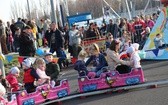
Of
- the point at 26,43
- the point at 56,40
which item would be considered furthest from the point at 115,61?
the point at 56,40

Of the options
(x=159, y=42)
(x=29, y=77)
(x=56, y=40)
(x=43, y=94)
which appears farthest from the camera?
(x=56, y=40)

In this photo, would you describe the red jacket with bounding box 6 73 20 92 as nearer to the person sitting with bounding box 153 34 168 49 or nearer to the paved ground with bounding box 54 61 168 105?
the paved ground with bounding box 54 61 168 105

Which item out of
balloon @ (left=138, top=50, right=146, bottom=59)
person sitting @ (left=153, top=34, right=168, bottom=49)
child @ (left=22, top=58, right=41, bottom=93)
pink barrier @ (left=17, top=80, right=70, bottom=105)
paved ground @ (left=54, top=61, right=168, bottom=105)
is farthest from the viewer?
balloon @ (left=138, top=50, right=146, bottom=59)

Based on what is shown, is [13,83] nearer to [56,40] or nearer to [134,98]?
[134,98]

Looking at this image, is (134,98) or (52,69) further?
(52,69)

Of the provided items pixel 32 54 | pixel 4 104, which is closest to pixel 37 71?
pixel 4 104

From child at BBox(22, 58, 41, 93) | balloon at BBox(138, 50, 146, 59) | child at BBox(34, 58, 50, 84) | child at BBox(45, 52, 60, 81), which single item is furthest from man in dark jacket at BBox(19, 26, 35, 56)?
balloon at BBox(138, 50, 146, 59)

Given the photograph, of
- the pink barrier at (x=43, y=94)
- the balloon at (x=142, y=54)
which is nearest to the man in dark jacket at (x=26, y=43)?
the balloon at (x=142, y=54)

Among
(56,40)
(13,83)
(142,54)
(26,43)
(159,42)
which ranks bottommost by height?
(142,54)

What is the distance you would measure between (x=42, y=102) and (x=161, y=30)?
8.24m

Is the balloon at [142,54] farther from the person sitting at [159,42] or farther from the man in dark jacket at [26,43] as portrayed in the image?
the man in dark jacket at [26,43]

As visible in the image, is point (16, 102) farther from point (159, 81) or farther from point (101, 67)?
point (159, 81)

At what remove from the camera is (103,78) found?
35.8 ft

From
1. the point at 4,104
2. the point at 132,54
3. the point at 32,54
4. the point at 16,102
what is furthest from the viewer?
the point at 32,54
